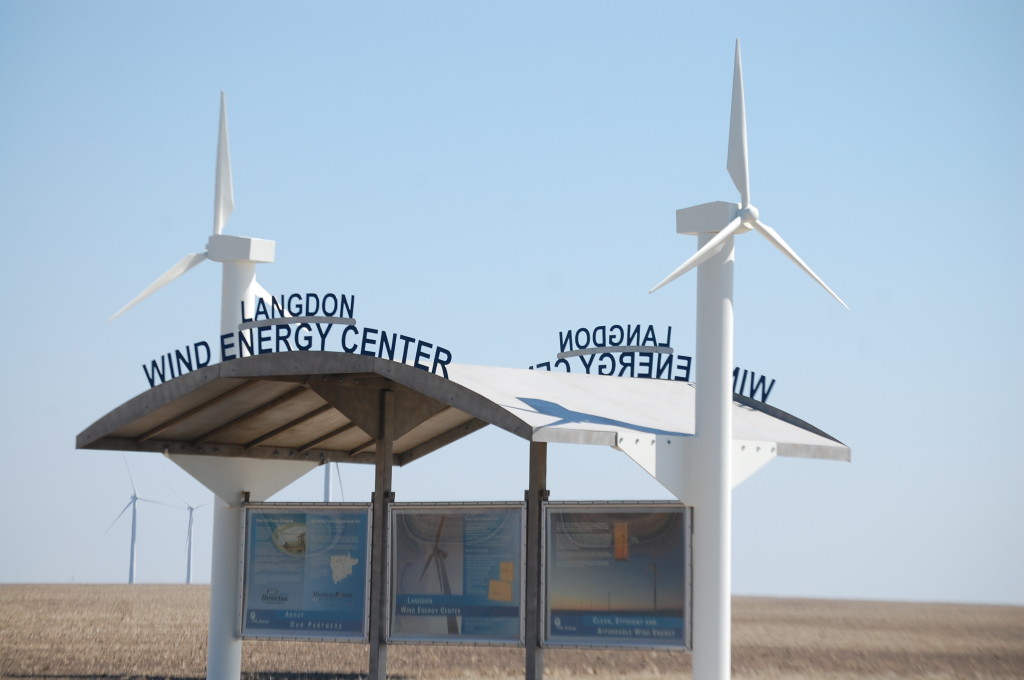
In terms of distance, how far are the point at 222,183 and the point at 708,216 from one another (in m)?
12.3

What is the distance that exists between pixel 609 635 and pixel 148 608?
134ft

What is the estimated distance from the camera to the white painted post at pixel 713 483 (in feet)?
64.8

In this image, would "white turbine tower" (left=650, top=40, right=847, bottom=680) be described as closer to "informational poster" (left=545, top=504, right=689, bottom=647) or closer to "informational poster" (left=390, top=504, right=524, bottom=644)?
"informational poster" (left=545, top=504, right=689, bottom=647)

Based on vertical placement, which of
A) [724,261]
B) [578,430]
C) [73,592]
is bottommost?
[73,592]

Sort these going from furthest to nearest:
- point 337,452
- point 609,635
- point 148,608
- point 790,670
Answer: point 148,608, point 790,670, point 337,452, point 609,635

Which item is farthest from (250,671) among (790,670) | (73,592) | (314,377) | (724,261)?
(73,592)

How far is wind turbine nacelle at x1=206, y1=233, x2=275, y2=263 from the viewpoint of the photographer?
27.4 metres

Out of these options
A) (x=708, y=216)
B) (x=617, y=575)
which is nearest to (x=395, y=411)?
(x=617, y=575)

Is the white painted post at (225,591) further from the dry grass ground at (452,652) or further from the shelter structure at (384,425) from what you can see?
the dry grass ground at (452,652)

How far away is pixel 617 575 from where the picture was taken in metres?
21.1

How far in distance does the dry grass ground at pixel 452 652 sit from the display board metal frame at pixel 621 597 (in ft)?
33.6

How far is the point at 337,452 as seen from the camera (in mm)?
28969

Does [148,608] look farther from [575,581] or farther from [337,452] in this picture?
[575,581]

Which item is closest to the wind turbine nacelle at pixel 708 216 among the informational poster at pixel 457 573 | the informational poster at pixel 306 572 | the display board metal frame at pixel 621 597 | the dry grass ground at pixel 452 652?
the display board metal frame at pixel 621 597
